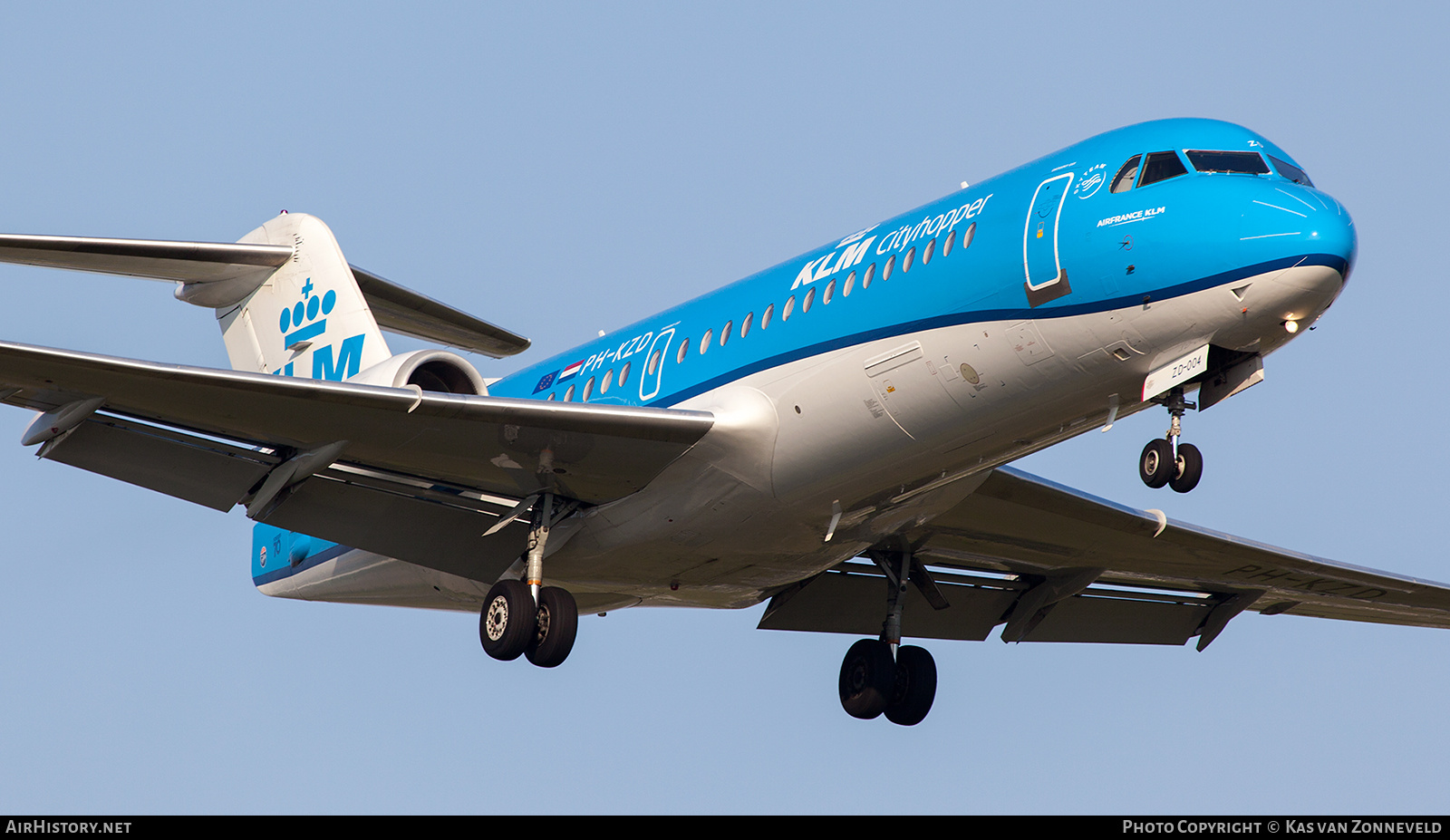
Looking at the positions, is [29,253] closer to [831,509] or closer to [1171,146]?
[831,509]

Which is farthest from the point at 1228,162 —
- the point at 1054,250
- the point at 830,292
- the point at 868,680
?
the point at 868,680

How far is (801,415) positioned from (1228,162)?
4.41 m

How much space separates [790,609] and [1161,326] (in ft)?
25.9

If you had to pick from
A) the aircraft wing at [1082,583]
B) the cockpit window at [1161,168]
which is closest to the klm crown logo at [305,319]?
the aircraft wing at [1082,583]

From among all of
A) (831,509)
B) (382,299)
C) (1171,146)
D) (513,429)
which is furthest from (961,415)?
(382,299)

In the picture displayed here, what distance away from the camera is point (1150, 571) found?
2102 cm

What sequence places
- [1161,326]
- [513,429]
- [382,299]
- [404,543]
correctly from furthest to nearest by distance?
[382,299], [404,543], [513,429], [1161,326]

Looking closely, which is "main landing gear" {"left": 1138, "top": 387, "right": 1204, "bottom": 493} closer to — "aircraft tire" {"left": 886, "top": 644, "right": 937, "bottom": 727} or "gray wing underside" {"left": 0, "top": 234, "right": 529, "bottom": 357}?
"aircraft tire" {"left": 886, "top": 644, "right": 937, "bottom": 727}

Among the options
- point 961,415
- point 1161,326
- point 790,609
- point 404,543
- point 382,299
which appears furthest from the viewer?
point 382,299

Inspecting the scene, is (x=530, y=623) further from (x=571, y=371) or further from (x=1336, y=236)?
(x=1336, y=236)

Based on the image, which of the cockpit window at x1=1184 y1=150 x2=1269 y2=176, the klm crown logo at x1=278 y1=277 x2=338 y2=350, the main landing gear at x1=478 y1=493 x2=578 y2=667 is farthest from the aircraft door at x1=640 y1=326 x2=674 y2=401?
the cockpit window at x1=1184 y1=150 x2=1269 y2=176

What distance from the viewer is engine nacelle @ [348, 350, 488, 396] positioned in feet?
56.5

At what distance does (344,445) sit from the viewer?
16.3m

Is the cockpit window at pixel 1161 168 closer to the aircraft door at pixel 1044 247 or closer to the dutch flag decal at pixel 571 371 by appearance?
the aircraft door at pixel 1044 247
